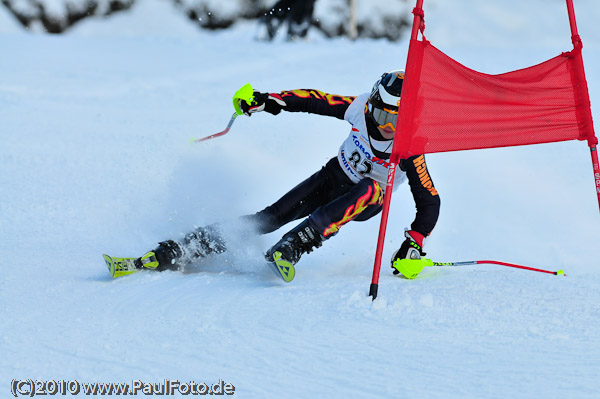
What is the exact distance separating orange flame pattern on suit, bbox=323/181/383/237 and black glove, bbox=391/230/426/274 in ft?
0.94

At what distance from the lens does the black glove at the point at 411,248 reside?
3861 mm

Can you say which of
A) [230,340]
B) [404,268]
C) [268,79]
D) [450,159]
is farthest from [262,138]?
[230,340]

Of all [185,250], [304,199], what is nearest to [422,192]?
[304,199]

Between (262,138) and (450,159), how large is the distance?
6.79ft

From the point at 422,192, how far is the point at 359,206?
0.38 meters

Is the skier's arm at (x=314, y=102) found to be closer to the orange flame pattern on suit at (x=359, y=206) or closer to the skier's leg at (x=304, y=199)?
the skier's leg at (x=304, y=199)

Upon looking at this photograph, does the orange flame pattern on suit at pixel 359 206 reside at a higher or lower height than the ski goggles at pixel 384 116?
lower

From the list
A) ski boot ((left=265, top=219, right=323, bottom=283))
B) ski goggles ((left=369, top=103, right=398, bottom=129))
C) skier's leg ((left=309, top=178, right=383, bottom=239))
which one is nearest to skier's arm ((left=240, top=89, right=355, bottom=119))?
ski goggles ((left=369, top=103, right=398, bottom=129))

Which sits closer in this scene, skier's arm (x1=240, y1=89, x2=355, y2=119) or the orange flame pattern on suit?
the orange flame pattern on suit

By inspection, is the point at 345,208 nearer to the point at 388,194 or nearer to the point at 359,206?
the point at 359,206

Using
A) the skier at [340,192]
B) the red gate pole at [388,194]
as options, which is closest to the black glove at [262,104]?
the skier at [340,192]

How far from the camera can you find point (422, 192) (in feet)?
12.8

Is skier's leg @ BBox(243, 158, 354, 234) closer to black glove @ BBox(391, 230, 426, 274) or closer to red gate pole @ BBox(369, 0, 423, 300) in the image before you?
black glove @ BBox(391, 230, 426, 274)

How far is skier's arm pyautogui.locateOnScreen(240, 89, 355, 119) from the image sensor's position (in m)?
3.99
